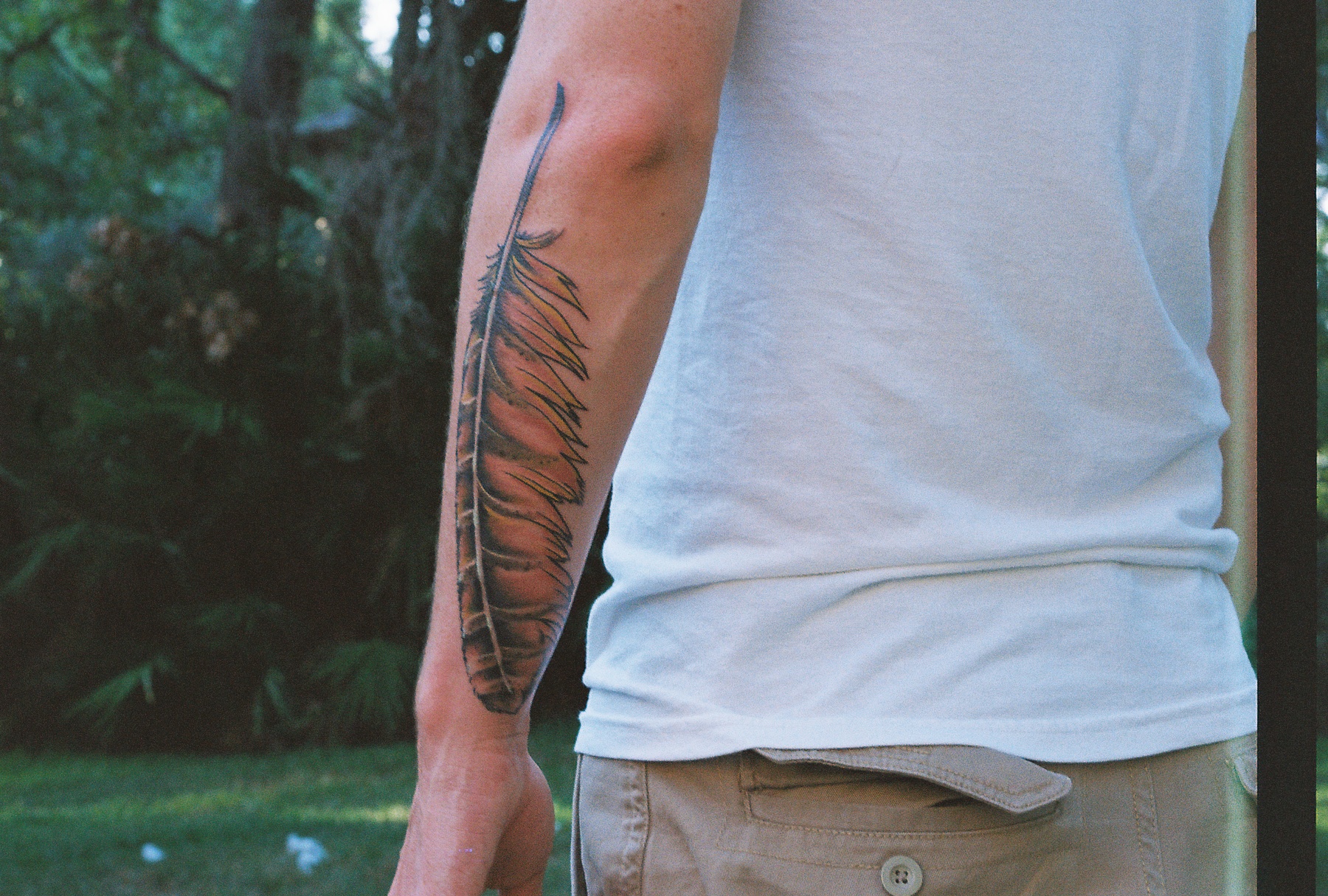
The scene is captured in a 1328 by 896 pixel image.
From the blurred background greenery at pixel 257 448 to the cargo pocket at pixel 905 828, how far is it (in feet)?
13.4

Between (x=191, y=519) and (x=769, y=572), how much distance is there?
5320 mm

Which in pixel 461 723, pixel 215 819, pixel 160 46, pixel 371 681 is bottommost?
pixel 215 819

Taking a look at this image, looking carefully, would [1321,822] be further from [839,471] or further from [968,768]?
[839,471]

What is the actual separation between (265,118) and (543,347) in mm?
6410

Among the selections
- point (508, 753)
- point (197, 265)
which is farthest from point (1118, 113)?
point (197, 265)

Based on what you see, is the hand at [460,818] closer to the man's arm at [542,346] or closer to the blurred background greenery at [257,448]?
the man's arm at [542,346]

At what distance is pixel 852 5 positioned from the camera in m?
0.92

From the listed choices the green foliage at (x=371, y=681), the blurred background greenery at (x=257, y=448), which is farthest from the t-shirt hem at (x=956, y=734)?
the green foliage at (x=371, y=681)

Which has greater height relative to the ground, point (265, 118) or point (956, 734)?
point (265, 118)

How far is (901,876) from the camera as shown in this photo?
2.85ft

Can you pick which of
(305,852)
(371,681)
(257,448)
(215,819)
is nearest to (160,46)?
(257,448)

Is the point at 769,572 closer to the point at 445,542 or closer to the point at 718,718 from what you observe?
the point at 718,718

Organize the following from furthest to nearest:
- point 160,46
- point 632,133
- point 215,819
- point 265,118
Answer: point 160,46 → point 265,118 → point 215,819 → point 632,133

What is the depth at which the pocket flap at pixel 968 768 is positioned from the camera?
0.84 m
